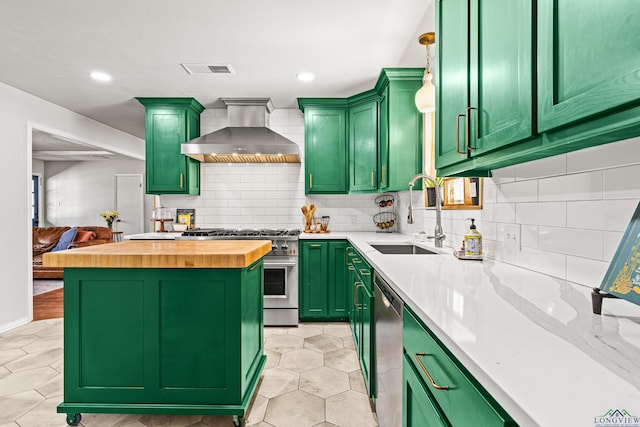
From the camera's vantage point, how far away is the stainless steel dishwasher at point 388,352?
4.42ft

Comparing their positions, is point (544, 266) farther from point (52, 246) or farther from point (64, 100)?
point (52, 246)

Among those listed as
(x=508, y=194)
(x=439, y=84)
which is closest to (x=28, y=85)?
(x=439, y=84)

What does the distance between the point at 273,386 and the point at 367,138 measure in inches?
99.6

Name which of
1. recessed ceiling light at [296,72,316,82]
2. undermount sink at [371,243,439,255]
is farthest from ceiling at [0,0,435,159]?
undermount sink at [371,243,439,255]

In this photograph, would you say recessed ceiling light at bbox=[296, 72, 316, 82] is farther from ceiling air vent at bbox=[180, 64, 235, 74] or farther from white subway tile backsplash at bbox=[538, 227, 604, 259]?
white subway tile backsplash at bbox=[538, 227, 604, 259]

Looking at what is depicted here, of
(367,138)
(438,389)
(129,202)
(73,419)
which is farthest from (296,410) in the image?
(129,202)

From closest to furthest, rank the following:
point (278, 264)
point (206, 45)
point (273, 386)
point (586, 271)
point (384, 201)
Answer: point (586, 271) < point (273, 386) < point (206, 45) < point (278, 264) < point (384, 201)

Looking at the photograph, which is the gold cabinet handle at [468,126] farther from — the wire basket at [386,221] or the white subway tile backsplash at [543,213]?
the wire basket at [386,221]

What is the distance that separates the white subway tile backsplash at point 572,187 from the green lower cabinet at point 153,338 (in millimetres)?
1457

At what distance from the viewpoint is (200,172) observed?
4.39 metres

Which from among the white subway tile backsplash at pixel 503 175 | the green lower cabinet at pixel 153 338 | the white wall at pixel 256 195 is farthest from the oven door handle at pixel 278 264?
the white subway tile backsplash at pixel 503 175

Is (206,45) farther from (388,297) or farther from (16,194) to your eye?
(16,194)

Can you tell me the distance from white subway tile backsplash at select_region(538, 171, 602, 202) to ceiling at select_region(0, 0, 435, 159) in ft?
4.71

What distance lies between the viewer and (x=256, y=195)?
438cm
